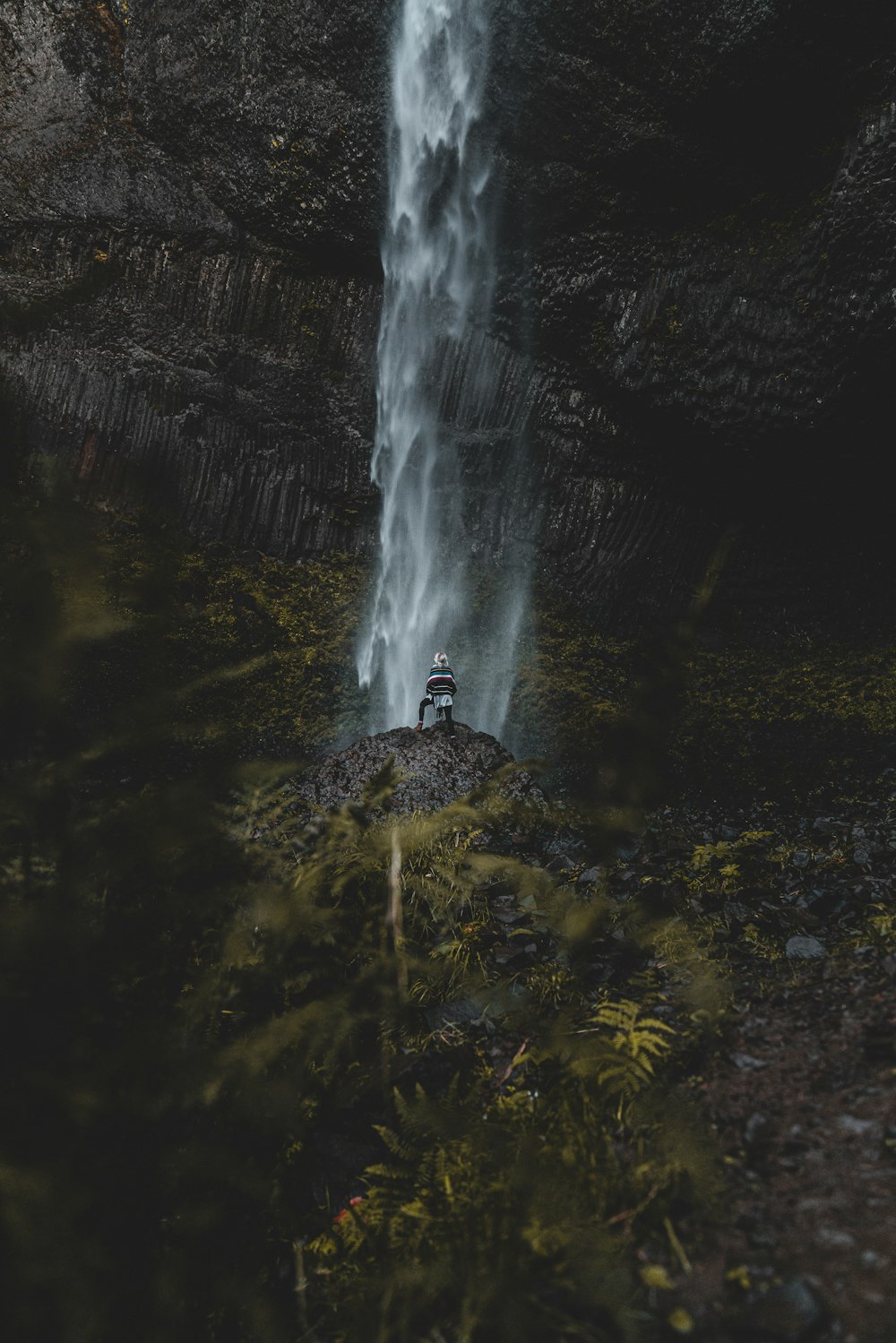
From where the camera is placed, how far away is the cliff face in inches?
297

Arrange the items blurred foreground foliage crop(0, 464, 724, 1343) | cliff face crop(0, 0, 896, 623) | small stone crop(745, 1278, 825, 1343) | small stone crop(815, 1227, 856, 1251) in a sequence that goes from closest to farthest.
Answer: blurred foreground foliage crop(0, 464, 724, 1343) < small stone crop(745, 1278, 825, 1343) < small stone crop(815, 1227, 856, 1251) < cliff face crop(0, 0, 896, 623)

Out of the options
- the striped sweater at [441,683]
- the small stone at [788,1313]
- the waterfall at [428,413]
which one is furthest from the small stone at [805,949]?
the waterfall at [428,413]

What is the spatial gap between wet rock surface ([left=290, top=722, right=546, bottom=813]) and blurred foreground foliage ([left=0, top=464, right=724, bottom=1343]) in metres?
3.73

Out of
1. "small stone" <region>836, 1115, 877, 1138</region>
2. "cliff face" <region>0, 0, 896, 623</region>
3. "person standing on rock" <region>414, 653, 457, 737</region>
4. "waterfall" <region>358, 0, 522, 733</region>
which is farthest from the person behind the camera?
"waterfall" <region>358, 0, 522, 733</region>

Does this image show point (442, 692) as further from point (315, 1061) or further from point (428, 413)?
point (315, 1061)

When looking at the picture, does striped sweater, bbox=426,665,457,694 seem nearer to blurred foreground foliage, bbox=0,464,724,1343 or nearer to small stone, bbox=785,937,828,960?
small stone, bbox=785,937,828,960

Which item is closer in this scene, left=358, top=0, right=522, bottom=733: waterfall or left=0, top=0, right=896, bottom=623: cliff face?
left=0, top=0, right=896, bottom=623: cliff face

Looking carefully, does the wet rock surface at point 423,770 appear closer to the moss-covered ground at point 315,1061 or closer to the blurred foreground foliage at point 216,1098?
the moss-covered ground at point 315,1061

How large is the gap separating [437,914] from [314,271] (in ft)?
28.1

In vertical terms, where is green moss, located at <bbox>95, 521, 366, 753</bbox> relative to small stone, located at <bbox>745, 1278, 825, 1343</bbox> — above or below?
above

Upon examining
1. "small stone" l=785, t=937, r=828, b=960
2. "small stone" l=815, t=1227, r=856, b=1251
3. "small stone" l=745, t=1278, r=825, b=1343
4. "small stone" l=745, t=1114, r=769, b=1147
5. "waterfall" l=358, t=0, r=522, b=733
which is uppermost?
"waterfall" l=358, t=0, r=522, b=733

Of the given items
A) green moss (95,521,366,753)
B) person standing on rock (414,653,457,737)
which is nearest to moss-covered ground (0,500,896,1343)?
person standing on rock (414,653,457,737)

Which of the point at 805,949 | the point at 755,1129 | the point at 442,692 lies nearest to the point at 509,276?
the point at 442,692

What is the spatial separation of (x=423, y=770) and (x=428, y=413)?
16.9 ft
